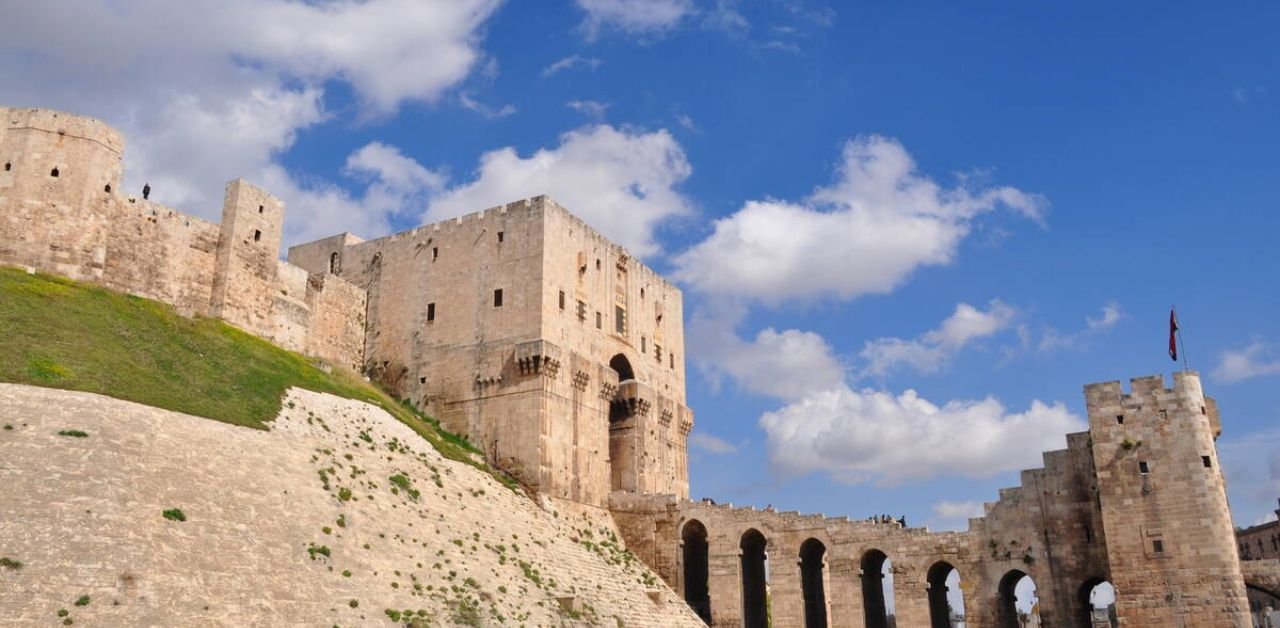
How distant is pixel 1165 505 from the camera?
3225 centimetres

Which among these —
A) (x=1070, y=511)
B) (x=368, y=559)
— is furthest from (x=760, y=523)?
(x=368, y=559)

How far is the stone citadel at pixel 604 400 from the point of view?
32.8 metres

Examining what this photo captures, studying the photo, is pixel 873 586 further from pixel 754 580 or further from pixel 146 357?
pixel 146 357

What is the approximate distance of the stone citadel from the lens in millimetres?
32750

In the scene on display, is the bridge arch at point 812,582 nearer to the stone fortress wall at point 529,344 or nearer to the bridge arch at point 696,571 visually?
the bridge arch at point 696,571

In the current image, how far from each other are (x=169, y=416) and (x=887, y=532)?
26441 mm

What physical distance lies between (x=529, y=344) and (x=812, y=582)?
51.7 ft

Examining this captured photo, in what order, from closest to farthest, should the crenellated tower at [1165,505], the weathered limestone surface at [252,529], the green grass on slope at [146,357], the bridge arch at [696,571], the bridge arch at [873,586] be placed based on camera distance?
the weathered limestone surface at [252,529]
the green grass on slope at [146,357]
the crenellated tower at [1165,505]
the bridge arch at [873,586]
the bridge arch at [696,571]

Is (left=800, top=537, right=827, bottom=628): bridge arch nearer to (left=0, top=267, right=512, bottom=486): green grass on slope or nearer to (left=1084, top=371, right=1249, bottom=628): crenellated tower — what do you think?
(left=1084, top=371, right=1249, bottom=628): crenellated tower

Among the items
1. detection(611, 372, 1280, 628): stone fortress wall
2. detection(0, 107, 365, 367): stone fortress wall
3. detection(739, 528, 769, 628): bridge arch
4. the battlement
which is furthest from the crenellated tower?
the battlement

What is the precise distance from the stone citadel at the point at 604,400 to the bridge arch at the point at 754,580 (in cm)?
10

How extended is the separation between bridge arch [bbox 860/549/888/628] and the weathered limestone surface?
1042 cm

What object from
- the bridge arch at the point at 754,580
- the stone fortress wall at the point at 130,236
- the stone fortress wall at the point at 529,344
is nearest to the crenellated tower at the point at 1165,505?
the bridge arch at the point at 754,580

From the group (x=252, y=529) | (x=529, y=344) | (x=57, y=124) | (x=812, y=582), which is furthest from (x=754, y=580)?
(x=57, y=124)
